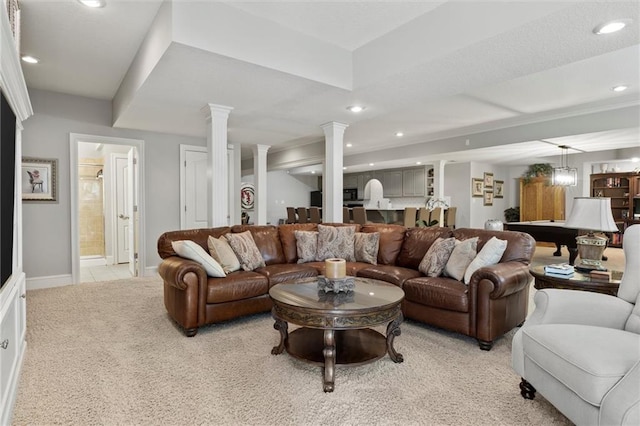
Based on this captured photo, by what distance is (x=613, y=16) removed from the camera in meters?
2.05

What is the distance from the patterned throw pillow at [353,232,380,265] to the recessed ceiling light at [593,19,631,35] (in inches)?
103

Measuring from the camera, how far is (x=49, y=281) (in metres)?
4.76

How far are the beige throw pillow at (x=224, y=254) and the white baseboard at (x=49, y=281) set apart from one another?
283cm

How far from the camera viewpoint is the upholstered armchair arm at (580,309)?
6.26ft

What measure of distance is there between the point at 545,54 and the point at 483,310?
197 cm

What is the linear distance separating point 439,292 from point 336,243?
1561mm

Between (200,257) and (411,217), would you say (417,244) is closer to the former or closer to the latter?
(200,257)

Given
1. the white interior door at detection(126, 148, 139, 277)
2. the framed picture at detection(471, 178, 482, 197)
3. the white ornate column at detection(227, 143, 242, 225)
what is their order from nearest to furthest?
the white interior door at detection(126, 148, 139, 277)
the white ornate column at detection(227, 143, 242, 225)
the framed picture at detection(471, 178, 482, 197)

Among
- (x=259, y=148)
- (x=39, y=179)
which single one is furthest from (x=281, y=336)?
(x=259, y=148)

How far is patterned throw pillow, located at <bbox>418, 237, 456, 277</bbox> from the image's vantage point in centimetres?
329

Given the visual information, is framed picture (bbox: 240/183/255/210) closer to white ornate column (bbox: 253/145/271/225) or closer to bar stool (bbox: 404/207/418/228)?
white ornate column (bbox: 253/145/271/225)

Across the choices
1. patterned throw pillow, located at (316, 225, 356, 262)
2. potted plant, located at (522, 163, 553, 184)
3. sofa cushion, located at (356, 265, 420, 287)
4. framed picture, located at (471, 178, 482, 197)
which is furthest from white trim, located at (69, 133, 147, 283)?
potted plant, located at (522, 163, 553, 184)

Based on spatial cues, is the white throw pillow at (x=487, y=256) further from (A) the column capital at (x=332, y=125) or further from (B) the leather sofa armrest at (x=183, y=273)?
(A) the column capital at (x=332, y=125)

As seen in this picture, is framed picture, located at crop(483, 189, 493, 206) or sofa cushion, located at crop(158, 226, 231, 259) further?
framed picture, located at crop(483, 189, 493, 206)
